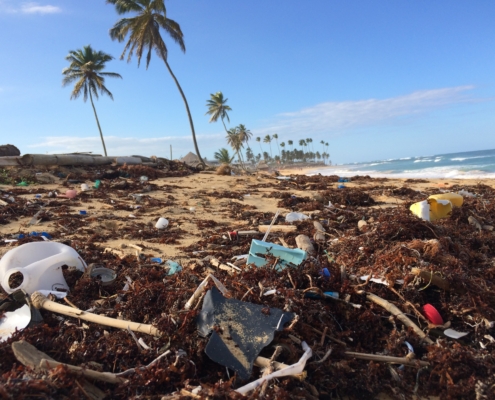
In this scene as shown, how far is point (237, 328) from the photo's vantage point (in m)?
2.09

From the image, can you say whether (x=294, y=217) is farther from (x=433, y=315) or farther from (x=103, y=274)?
(x=433, y=315)

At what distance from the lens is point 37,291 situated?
271cm

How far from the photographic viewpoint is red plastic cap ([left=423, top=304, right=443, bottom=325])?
2387 millimetres

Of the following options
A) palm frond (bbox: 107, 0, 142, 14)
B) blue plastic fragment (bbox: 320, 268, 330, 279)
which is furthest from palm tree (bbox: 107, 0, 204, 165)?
blue plastic fragment (bbox: 320, 268, 330, 279)

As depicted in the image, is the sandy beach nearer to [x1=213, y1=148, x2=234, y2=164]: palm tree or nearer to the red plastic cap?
→ the red plastic cap

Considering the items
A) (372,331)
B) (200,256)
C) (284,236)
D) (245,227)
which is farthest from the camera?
(245,227)

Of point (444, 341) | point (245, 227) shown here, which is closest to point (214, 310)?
point (444, 341)

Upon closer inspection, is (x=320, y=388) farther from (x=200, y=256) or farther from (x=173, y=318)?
(x=200, y=256)

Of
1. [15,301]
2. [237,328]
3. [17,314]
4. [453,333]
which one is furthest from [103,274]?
[453,333]

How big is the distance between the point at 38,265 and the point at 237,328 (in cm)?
205

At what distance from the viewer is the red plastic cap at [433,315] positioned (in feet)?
7.83

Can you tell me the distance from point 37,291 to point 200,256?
83.4 inches

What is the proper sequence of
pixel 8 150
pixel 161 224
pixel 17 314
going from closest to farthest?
1. pixel 17 314
2. pixel 161 224
3. pixel 8 150

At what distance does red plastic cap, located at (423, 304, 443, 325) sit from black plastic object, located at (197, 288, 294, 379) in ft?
3.53
